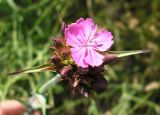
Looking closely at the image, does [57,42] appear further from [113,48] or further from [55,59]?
[113,48]

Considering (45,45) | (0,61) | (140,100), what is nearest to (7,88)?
(0,61)

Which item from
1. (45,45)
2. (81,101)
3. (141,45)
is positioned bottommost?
(81,101)

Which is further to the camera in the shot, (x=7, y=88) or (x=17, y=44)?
(x=17, y=44)

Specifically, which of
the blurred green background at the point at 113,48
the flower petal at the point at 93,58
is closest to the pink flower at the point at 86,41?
the flower petal at the point at 93,58

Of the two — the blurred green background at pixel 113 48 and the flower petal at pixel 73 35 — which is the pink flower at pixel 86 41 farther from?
the blurred green background at pixel 113 48

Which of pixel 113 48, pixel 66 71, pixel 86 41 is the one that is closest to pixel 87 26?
pixel 86 41

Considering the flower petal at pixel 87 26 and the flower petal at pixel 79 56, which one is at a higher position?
the flower petal at pixel 87 26

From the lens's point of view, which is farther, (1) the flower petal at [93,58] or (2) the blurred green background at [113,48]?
(2) the blurred green background at [113,48]

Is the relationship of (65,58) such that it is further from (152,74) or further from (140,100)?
(152,74)
